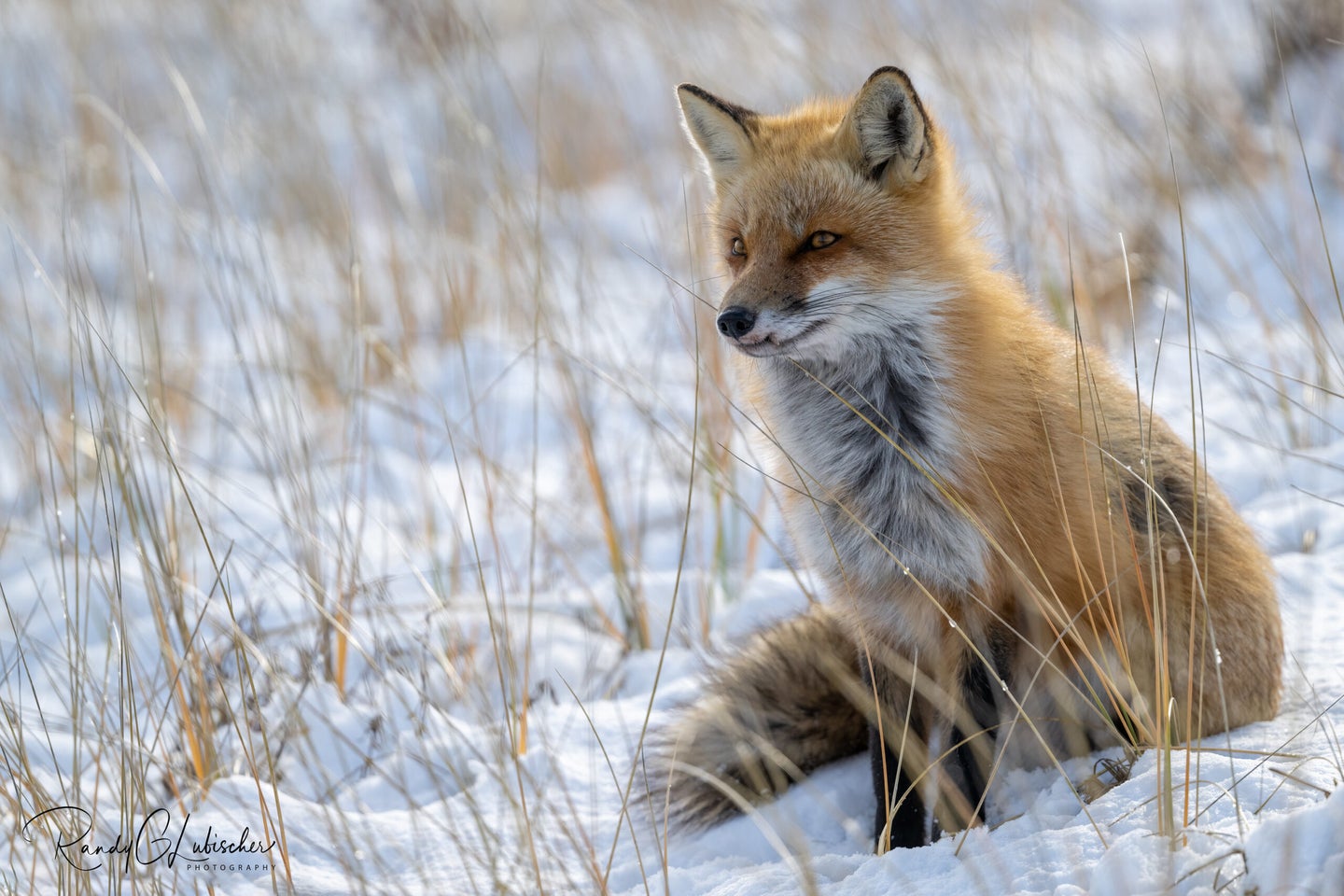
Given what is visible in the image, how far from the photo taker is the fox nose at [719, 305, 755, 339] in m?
1.85

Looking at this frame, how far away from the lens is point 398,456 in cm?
416

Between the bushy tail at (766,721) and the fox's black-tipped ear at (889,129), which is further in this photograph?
the bushy tail at (766,721)

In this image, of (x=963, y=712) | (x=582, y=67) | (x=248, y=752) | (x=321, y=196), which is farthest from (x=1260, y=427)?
(x=582, y=67)

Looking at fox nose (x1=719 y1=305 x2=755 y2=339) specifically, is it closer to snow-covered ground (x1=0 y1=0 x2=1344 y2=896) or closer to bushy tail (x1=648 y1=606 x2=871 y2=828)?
snow-covered ground (x1=0 y1=0 x2=1344 y2=896)

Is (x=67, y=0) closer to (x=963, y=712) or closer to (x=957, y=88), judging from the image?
(x=957, y=88)

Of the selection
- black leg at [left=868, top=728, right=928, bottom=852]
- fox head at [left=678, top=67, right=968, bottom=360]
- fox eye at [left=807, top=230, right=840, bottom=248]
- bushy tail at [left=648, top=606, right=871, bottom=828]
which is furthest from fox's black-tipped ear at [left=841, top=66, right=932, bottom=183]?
black leg at [left=868, top=728, right=928, bottom=852]

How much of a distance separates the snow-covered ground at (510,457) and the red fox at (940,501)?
0.42 feet

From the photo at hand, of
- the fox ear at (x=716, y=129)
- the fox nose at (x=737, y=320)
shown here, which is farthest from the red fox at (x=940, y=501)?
the fox ear at (x=716, y=129)

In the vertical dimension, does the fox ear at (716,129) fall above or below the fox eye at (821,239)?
above

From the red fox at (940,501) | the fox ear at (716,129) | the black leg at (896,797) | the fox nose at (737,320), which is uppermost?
the fox ear at (716,129)

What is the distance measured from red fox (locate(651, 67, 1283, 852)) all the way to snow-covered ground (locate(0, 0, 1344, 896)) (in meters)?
0.13

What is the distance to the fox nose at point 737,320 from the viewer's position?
6.08ft

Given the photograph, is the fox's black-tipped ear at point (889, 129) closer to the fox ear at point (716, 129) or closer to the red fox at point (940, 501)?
the red fox at point (940, 501)

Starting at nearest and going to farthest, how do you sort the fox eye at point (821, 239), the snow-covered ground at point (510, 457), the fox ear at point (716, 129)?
the snow-covered ground at point (510, 457), the fox eye at point (821, 239), the fox ear at point (716, 129)
